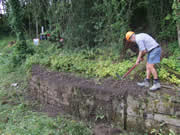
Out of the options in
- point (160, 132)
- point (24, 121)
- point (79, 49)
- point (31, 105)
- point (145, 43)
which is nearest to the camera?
point (160, 132)

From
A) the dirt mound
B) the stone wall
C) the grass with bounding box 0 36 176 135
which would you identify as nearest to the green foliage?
the stone wall

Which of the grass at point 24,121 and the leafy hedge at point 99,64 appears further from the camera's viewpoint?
the leafy hedge at point 99,64

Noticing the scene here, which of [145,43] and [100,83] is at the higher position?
[145,43]

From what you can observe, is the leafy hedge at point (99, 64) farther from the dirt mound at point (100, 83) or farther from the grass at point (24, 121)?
the grass at point (24, 121)

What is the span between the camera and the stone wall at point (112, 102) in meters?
3.44

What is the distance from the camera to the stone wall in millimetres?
3441

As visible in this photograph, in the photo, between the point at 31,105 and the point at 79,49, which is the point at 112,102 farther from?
the point at 79,49

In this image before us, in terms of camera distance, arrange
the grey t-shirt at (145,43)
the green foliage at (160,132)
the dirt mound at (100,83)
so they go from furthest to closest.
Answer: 1. the dirt mound at (100,83)
2. the grey t-shirt at (145,43)
3. the green foliage at (160,132)

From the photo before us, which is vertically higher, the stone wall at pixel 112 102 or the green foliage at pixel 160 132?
the stone wall at pixel 112 102

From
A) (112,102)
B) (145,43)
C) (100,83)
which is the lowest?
(112,102)

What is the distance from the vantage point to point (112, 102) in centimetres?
400

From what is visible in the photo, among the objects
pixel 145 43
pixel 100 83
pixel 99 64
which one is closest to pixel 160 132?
pixel 100 83

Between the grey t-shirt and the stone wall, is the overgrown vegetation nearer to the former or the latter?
the stone wall

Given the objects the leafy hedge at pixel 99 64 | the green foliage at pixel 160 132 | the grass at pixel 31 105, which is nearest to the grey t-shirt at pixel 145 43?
the leafy hedge at pixel 99 64
